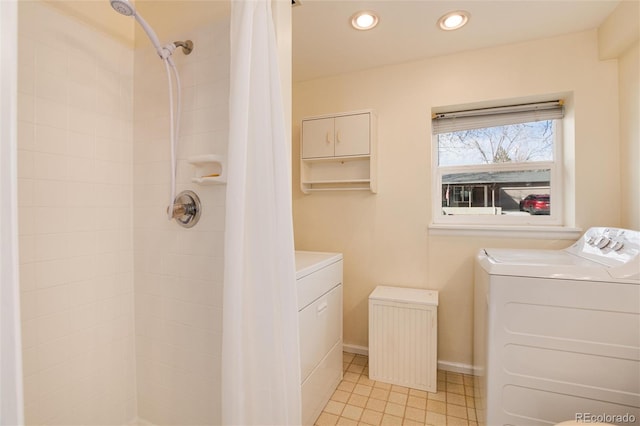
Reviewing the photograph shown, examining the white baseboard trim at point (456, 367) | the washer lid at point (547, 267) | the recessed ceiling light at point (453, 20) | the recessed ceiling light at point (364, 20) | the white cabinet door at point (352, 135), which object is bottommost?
the white baseboard trim at point (456, 367)

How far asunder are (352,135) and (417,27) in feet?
2.54

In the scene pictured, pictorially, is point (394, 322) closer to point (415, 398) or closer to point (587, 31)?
point (415, 398)

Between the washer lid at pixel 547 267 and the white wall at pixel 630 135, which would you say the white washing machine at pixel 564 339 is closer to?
the washer lid at pixel 547 267

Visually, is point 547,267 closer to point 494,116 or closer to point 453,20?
point 494,116

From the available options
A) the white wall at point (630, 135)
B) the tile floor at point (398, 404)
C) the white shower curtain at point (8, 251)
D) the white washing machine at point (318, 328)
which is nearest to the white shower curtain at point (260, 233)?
the white washing machine at point (318, 328)

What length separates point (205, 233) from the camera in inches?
51.3

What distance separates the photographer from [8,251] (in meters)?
0.38

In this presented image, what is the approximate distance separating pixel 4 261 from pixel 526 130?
269 centimetres

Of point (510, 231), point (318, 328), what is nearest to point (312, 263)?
point (318, 328)

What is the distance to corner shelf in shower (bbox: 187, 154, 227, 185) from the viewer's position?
3.87ft

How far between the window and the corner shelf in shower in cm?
172

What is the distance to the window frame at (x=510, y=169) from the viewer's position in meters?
2.02

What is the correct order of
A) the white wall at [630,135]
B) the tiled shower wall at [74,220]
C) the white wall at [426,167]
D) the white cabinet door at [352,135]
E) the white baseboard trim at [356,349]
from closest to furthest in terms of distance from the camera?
the tiled shower wall at [74,220] → the white wall at [630,135] → the white wall at [426,167] → the white cabinet door at [352,135] → the white baseboard trim at [356,349]

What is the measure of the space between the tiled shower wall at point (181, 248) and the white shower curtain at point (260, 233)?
272mm
